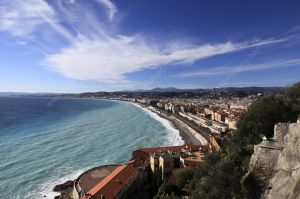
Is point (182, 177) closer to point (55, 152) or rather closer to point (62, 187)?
point (62, 187)

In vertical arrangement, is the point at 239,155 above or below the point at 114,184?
above

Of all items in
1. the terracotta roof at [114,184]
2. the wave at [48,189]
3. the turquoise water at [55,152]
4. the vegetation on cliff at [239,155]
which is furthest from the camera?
the turquoise water at [55,152]

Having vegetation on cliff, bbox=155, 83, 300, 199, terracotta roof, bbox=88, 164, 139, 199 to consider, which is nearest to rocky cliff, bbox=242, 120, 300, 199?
vegetation on cliff, bbox=155, 83, 300, 199

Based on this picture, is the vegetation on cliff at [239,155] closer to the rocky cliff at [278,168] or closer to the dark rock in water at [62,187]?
the rocky cliff at [278,168]

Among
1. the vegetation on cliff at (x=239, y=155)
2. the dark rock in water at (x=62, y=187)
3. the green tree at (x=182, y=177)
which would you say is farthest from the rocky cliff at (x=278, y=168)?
the dark rock in water at (x=62, y=187)

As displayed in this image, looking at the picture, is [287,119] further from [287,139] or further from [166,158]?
[287,139]

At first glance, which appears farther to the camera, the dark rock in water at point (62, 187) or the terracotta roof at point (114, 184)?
the dark rock in water at point (62, 187)

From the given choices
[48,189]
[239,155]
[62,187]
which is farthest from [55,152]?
[239,155]

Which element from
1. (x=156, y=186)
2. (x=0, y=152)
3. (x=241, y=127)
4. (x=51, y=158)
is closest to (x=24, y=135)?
(x=0, y=152)
